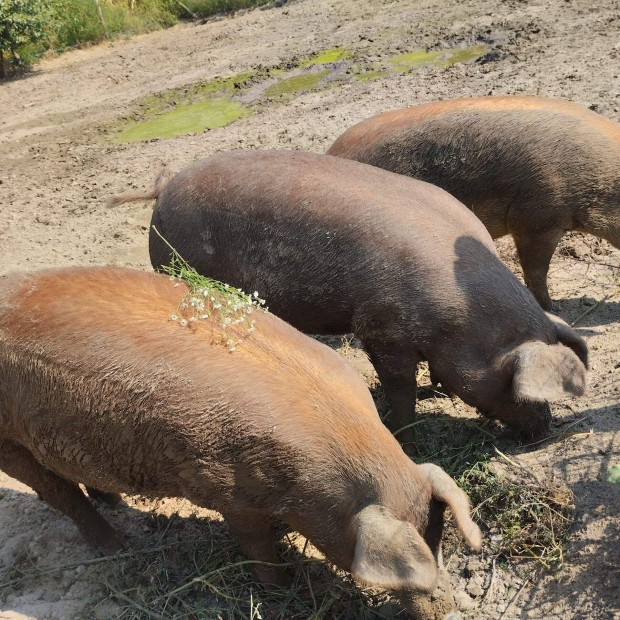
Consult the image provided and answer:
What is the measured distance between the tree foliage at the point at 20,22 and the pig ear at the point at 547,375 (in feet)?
48.3

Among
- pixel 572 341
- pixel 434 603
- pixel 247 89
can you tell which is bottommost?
pixel 434 603

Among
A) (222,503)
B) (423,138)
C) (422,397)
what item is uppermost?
(423,138)

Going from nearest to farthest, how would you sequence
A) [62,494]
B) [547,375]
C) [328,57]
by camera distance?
1. [547,375]
2. [62,494]
3. [328,57]

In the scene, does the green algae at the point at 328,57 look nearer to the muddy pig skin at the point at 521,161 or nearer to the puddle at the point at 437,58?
the puddle at the point at 437,58

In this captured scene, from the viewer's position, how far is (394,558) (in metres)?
2.85

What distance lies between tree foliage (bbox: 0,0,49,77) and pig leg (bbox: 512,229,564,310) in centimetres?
1336

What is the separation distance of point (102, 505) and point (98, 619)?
97cm

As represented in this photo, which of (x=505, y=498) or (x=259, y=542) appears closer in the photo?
(x=259, y=542)

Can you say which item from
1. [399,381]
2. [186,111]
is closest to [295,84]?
[186,111]

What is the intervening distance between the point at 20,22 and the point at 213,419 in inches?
574

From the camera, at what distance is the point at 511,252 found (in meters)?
6.49

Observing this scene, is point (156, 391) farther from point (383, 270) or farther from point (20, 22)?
point (20, 22)

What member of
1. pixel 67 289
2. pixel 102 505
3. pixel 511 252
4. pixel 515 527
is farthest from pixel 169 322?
pixel 511 252

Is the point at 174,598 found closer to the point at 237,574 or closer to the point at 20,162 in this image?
the point at 237,574
